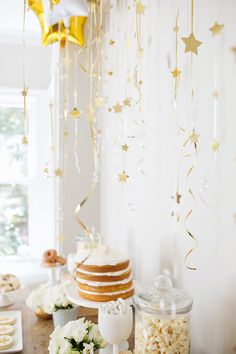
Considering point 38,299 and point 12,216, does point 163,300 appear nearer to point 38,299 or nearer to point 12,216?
point 38,299

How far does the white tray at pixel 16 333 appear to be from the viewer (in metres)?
1.24

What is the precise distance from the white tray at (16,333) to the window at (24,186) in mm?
812

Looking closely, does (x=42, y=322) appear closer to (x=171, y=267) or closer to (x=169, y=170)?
(x=171, y=267)

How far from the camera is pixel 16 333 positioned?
1374mm

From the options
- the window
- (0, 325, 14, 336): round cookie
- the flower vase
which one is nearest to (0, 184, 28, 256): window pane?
the window

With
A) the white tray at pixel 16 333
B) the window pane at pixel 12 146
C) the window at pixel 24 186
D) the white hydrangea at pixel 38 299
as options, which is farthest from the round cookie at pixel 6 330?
the window pane at pixel 12 146

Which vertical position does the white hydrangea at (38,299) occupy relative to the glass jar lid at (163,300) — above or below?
below

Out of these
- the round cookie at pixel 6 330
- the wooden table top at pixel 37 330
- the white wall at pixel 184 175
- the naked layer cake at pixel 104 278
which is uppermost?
the white wall at pixel 184 175

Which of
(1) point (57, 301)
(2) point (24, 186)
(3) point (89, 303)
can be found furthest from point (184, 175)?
(2) point (24, 186)

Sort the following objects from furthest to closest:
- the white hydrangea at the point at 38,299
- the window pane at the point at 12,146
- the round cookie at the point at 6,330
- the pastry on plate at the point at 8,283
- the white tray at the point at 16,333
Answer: the window pane at the point at 12,146
the pastry on plate at the point at 8,283
the white hydrangea at the point at 38,299
the round cookie at the point at 6,330
the white tray at the point at 16,333

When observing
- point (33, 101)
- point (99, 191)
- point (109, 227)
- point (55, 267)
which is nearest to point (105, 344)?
point (55, 267)

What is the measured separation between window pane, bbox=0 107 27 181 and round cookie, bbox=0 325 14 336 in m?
1.14

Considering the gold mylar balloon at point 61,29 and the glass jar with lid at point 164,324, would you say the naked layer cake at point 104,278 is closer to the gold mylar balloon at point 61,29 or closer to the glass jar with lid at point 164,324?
the glass jar with lid at point 164,324

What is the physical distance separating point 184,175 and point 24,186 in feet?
4.97
